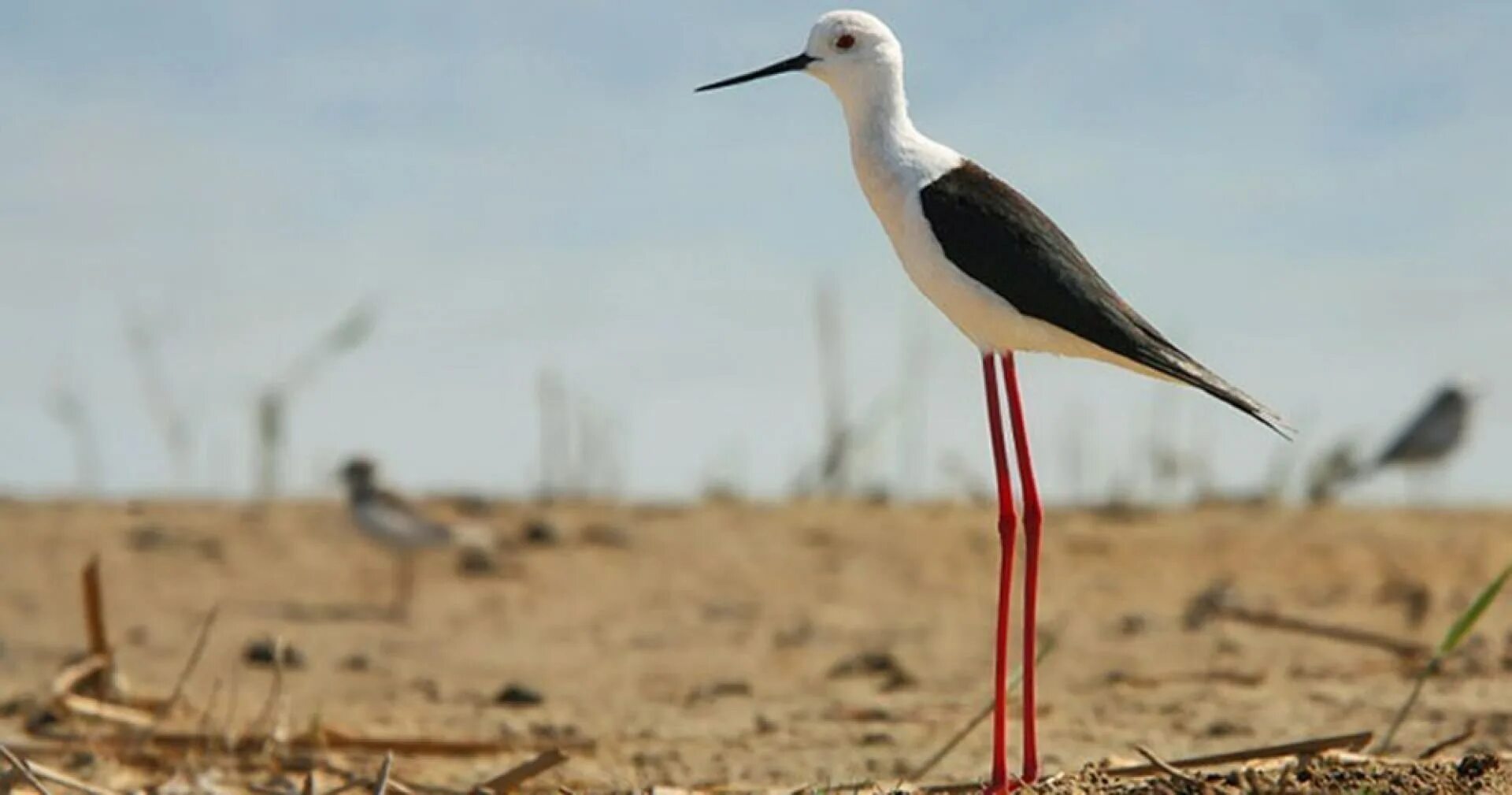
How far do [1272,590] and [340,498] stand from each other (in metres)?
6.35

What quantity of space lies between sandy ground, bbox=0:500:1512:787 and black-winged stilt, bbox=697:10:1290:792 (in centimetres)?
138

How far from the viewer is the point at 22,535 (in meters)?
13.3

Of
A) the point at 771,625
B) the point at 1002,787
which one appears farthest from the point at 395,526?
the point at 1002,787

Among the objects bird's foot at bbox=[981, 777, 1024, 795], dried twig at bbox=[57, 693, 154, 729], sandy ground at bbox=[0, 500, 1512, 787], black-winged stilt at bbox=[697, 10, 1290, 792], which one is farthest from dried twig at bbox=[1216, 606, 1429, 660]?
dried twig at bbox=[57, 693, 154, 729]

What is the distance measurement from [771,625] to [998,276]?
6.81 meters

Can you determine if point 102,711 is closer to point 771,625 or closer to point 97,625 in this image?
point 97,625

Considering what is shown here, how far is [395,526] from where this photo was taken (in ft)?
43.7

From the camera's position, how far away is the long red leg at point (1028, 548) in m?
4.46

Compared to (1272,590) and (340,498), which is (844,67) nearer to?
(1272,590)

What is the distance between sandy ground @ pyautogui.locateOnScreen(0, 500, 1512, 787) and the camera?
7.15m

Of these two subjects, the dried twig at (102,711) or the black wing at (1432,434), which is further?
the black wing at (1432,434)

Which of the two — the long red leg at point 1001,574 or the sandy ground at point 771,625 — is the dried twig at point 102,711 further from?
the long red leg at point 1001,574

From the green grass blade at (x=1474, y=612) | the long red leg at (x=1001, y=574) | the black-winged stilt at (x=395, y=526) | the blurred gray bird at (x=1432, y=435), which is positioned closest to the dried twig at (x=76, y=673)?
the long red leg at (x=1001, y=574)

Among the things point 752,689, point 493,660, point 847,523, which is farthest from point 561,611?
point 752,689
